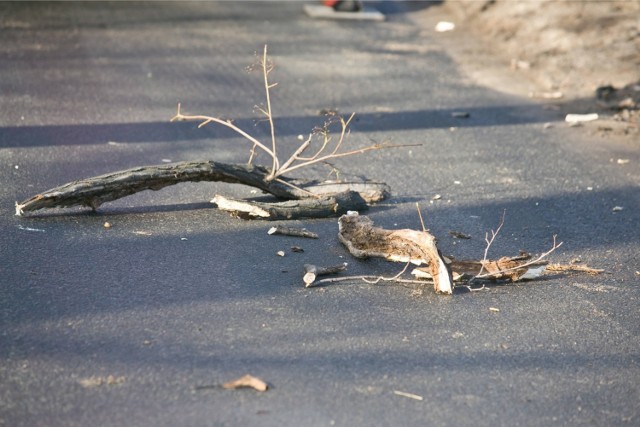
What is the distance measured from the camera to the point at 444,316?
5.12 meters

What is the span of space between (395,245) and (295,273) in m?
0.73

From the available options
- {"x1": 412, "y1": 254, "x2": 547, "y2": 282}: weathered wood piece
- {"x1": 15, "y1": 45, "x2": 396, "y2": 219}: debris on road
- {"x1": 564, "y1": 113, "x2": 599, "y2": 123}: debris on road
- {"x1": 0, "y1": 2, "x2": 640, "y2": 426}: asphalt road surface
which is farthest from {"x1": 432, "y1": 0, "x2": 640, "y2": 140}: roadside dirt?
{"x1": 412, "y1": 254, "x2": 547, "y2": 282}: weathered wood piece

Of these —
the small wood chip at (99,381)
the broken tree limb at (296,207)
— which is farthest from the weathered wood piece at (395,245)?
the small wood chip at (99,381)

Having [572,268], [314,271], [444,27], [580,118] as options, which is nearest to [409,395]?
[314,271]

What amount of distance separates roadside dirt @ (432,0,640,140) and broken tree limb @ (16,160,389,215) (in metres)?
4.45

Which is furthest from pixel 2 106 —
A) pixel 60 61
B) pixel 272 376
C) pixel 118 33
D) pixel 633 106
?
pixel 633 106

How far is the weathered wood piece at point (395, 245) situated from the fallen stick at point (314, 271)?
0.31 metres

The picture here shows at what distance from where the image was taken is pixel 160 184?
633cm

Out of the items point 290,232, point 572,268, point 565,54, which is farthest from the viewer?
point 565,54

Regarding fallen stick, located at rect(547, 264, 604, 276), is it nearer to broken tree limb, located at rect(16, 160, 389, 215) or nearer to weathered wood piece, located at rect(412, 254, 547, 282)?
weathered wood piece, located at rect(412, 254, 547, 282)

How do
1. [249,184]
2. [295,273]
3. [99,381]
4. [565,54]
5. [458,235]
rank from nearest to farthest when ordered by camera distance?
[99,381]
[295,273]
[458,235]
[249,184]
[565,54]

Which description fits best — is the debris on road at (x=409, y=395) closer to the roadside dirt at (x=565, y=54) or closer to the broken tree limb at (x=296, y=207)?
the broken tree limb at (x=296, y=207)

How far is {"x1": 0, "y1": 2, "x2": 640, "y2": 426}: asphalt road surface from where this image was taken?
164 inches

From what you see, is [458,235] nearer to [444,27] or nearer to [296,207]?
[296,207]
